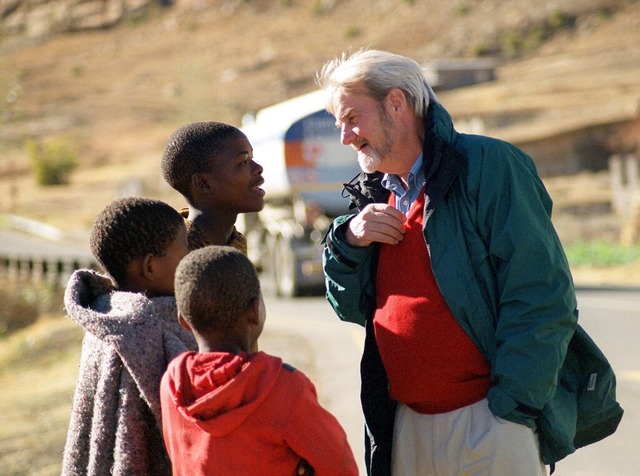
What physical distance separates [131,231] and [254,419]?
0.88 meters

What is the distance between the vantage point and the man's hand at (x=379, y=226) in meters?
3.60

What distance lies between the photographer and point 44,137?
68.6 meters

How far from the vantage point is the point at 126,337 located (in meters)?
3.39

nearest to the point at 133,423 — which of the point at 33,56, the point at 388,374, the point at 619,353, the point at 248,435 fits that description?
the point at 248,435

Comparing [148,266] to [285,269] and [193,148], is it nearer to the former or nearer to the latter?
[193,148]

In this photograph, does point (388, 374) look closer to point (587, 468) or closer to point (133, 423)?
point (133, 423)

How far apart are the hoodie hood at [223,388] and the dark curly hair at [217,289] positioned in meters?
0.10

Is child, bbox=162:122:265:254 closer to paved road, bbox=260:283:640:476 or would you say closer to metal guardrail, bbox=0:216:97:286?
paved road, bbox=260:283:640:476

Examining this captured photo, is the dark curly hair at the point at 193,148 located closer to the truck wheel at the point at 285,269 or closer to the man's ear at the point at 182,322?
the man's ear at the point at 182,322

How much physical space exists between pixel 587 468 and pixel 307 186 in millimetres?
13254

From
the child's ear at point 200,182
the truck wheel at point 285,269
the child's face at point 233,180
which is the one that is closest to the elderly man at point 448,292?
the child's face at point 233,180

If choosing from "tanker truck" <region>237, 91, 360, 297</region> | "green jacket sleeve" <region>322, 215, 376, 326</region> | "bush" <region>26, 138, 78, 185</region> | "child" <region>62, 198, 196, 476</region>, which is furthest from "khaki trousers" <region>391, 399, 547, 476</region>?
"bush" <region>26, 138, 78, 185</region>

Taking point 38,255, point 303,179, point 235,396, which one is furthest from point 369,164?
point 38,255

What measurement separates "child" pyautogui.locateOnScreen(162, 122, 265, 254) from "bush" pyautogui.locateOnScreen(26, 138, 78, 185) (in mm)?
54362
